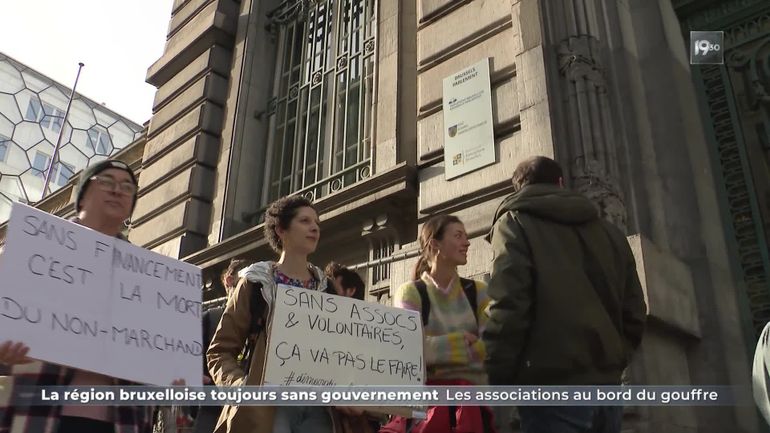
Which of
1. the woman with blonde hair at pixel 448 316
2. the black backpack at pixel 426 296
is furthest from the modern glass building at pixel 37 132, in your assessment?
the black backpack at pixel 426 296

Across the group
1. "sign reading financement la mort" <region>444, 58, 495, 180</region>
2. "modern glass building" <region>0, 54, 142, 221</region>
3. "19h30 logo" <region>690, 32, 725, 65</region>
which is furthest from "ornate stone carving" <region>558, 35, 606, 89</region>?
"modern glass building" <region>0, 54, 142, 221</region>

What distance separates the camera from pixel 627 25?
20.0 feet

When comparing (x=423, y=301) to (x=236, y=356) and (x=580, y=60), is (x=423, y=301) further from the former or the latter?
(x=580, y=60)

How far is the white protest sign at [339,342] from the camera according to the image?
2758 mm

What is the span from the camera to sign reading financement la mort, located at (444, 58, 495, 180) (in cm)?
605

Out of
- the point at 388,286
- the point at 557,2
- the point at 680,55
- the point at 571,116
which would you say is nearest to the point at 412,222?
the point at 388,286

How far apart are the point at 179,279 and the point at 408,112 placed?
516 centimetres

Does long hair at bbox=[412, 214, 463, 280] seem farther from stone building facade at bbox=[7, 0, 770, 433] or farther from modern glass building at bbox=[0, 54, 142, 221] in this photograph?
modern glass building at bbox=[0, 54, 142, 221]

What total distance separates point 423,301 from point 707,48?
14.8 ft

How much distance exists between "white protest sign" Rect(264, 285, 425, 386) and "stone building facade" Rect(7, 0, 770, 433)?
196cm

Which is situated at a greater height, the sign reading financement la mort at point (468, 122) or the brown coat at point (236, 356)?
the sign reading financement la mort at point (468, 122)

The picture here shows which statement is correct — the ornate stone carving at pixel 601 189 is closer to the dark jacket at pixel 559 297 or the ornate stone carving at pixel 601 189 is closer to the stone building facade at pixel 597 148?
the stone building facade at pixel 597 148

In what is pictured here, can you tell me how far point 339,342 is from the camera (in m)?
2.92

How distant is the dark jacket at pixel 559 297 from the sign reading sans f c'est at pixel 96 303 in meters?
1.31
